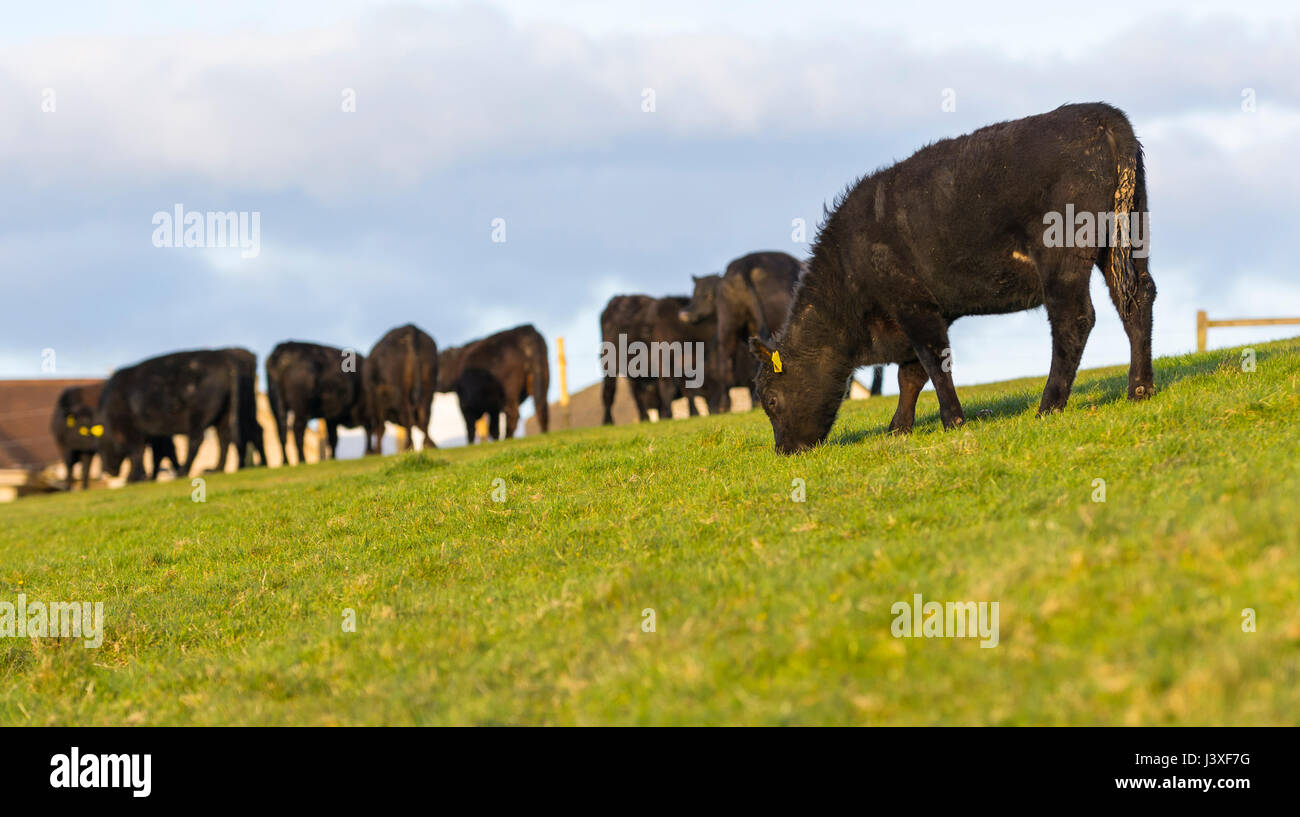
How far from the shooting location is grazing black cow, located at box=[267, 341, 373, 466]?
1453 inches

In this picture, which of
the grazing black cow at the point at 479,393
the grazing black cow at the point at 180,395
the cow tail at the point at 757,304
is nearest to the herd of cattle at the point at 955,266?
the cow tail at the point at 757,304

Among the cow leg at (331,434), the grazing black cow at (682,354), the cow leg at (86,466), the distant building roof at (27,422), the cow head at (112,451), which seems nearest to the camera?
the grazing black cow at (682,354)

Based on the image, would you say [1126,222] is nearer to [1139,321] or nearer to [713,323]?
[1139,321]

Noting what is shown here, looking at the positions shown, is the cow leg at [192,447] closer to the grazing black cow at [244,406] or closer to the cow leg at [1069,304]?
the grazing black cow at [244,406]

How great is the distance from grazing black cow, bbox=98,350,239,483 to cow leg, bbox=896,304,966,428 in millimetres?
27488

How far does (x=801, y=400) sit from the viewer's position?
12.6 m

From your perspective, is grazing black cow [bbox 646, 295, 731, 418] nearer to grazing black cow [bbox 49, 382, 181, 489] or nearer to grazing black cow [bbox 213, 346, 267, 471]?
grazing black cow [bbox 213, 346, 267, 471]

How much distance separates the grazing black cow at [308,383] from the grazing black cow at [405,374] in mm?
1014

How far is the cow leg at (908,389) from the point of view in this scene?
41.2 ft
